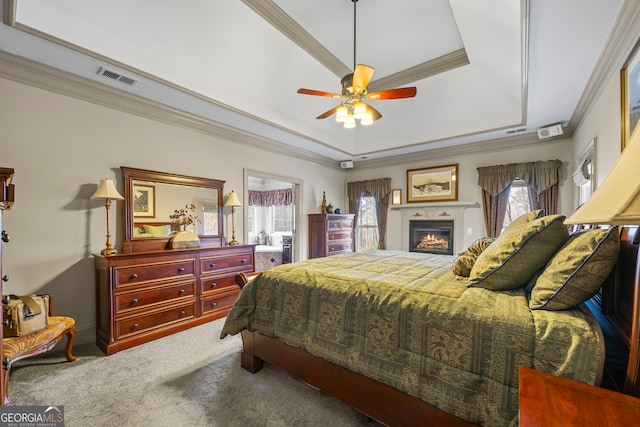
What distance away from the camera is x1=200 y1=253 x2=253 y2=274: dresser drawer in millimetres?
3375

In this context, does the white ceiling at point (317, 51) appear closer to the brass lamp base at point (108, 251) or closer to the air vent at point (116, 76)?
the air vent at point (116, 76)

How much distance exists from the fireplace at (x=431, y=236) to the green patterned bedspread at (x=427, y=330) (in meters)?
3.15

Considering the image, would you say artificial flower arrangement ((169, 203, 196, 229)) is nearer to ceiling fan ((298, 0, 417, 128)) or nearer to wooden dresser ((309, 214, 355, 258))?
ceiling fan ((298, 0, 417, 128))

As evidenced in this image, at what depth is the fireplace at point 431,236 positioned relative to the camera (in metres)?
5.01

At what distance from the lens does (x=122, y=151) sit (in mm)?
3014

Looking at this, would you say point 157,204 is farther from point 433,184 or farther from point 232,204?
point 433,184

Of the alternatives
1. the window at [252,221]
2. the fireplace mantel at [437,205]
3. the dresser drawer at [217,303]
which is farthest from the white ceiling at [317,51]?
the window at [252,221]

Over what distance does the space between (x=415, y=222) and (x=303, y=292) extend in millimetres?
4007

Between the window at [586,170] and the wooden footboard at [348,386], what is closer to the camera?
the wooden footboard at [348,386]

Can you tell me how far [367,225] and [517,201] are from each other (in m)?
2.83

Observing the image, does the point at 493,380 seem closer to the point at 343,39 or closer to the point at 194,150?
the point at 343,39

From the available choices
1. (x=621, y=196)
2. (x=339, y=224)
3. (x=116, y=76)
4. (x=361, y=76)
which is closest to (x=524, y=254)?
(x=621, y=196)

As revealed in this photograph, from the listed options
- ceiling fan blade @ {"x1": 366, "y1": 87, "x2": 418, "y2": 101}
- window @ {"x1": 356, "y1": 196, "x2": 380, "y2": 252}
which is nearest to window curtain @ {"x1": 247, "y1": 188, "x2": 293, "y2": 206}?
window @ {"x1": 356, "y1": 196, "x2": 380, "y2": 252}

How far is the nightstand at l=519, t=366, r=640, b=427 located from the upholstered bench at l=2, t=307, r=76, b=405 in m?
2.84
